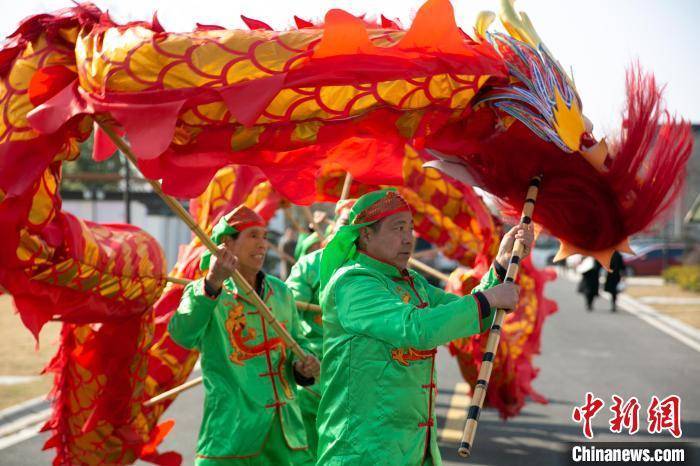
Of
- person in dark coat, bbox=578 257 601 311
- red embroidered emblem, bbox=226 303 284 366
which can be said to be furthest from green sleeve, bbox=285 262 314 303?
person in dark coat, bbox=578 257 601 311

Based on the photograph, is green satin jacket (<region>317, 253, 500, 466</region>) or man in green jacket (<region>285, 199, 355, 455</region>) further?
man in green jacket (<region>285, 199, 355, 455</region>)

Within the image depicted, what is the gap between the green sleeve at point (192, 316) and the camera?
191 inches

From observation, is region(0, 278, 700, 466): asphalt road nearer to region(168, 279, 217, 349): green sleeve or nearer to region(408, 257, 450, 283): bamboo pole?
region(408, 257, 450, 283): bamboo pole

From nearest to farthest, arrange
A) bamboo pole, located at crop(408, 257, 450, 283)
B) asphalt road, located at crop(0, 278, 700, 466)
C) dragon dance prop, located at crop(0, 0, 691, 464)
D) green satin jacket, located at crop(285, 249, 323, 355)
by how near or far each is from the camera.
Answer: dragon dance prop, located at crop(0, 0, 691, 464) < green satin jacket, located at crop(285, 249, 323, 355) < asphalt road, located at crop(0, 278, 700, 466) < bamboo pole, located at crop(408, 257, 450, 283)

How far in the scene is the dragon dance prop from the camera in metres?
3.69

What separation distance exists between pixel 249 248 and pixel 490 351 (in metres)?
2.02

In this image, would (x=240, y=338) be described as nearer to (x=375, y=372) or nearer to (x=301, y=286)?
(x=301, y=286)

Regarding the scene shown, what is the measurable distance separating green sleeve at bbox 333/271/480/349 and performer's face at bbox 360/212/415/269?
167 mm

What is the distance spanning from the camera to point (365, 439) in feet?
12.0

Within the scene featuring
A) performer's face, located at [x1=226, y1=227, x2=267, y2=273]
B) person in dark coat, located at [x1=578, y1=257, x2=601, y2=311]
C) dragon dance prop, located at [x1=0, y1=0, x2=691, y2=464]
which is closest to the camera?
dragon dance prop, located at [x1=0, y1=0, x2=691, y2=464]

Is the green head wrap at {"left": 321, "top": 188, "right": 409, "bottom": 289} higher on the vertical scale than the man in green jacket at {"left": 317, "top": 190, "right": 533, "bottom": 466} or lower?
higher

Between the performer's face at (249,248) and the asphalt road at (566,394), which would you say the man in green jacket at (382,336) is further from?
the asphalt road at (566,394)

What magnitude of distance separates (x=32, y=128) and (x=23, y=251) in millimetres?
657

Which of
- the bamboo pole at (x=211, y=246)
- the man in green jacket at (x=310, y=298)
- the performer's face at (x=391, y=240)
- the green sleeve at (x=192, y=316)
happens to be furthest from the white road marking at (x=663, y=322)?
the performer's face at (x=391, y=240)
